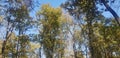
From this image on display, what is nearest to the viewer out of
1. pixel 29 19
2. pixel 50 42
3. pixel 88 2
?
pixel 88 2

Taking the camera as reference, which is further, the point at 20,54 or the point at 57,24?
the point at 57,24

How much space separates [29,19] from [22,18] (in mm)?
1871

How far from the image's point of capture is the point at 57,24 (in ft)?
120

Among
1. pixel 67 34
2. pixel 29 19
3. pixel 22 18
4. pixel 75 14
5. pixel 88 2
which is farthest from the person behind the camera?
pixel 67 34

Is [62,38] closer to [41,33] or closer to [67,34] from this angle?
[67,34]

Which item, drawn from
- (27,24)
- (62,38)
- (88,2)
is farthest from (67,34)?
(88,2)

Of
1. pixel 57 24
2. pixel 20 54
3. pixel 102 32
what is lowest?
pixel 20 54

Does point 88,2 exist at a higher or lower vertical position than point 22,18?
lower

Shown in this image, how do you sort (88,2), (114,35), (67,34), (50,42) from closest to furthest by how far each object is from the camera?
(88,2) < (114,35) < (50,42) < (67,34)

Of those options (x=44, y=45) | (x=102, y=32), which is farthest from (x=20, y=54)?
(x=102, y=32)

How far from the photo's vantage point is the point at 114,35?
1234 inches

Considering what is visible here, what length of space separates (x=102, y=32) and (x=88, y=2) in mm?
18685

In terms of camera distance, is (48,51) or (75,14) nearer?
(75,14)

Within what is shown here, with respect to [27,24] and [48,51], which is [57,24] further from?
[27,24]
